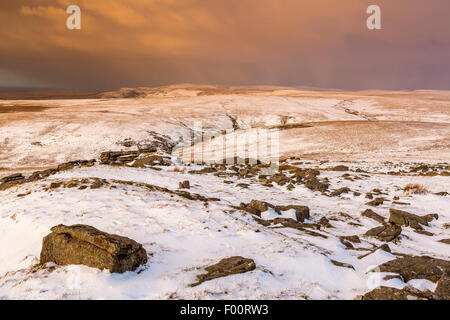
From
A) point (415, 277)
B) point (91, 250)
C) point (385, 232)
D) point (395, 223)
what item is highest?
point (91, 250)

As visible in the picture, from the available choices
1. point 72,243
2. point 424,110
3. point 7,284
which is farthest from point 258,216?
point 424,110

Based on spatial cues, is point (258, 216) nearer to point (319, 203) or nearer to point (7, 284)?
point (319, 203)

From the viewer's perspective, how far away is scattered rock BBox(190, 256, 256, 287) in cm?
719

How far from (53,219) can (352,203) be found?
15413 mm

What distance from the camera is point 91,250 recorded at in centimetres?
750

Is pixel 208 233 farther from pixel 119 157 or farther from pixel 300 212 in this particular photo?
pixel 119 157

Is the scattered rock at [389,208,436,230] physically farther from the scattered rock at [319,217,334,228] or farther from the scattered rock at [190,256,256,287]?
the scattered rock at [190,256,256,287]

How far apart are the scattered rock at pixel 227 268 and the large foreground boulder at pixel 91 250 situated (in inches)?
76.4

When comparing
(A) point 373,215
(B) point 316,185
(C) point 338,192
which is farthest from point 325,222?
(B) point 316,185

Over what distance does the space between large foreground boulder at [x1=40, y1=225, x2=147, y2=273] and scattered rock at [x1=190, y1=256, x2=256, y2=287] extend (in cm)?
194

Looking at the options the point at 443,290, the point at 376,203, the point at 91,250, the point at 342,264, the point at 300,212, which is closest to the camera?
the point at 443,290

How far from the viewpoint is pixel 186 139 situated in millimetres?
61500

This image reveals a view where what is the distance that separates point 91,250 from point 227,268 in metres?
3.67

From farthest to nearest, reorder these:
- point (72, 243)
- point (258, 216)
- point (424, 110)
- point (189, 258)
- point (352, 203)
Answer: point (424, 110), point (352, 203), point (258, 216), point (189, 258), point (72, 243)
